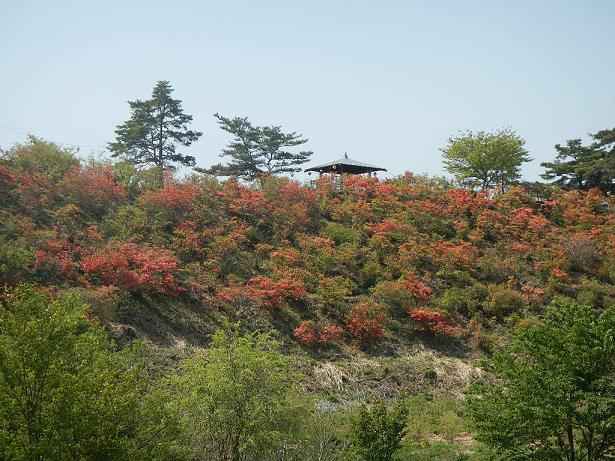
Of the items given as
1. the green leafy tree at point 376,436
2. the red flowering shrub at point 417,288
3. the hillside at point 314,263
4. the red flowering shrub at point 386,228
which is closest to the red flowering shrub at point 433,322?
the hillside at point 314,263

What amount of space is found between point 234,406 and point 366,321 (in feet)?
32.8

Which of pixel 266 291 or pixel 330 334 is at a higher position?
pixel 266 291

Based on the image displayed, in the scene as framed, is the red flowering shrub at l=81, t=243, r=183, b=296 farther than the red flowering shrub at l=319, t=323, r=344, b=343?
No

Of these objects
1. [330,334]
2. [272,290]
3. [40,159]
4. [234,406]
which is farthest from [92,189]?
[234,406]

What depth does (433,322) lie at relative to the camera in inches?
750

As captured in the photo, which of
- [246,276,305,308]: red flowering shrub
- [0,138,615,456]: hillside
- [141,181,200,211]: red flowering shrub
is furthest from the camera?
[141,181,200,211]: red flowering shrub

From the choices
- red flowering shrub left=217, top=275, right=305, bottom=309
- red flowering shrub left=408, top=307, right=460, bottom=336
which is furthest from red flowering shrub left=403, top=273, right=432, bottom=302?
red flowering shrub left=217, top=275, right=305, bottom=309

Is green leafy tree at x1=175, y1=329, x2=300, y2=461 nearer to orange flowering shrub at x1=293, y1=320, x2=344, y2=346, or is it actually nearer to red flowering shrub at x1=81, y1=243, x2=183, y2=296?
orange flowering shrub at x1=293, y1=320, x2=344, y2=346

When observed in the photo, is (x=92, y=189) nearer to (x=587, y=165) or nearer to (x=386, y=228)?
(x=386, y=228)

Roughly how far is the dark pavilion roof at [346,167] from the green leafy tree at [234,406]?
2156 centimetres

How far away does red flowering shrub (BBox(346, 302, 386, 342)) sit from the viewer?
17953mm

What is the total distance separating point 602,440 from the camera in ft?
27.1

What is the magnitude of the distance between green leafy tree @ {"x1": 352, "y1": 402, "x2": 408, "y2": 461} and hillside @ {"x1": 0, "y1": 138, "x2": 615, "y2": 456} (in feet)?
10.8

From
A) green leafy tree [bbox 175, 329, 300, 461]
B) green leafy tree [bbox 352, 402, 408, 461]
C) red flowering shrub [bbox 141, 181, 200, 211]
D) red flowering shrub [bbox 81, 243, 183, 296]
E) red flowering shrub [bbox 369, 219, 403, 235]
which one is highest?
red flowering shrub [bbox 141, 181, 200, 211]
